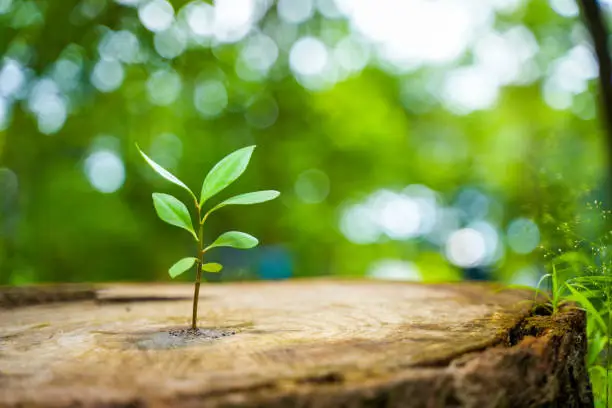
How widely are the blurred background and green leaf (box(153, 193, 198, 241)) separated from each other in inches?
112

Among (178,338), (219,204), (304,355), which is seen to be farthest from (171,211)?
(304,355)

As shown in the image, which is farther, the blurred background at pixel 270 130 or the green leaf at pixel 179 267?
the blurred background at pixel 270 130

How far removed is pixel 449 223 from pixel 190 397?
446 inches

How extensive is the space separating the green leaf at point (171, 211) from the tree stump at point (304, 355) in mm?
263

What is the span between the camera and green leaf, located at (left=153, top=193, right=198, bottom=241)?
1.18m

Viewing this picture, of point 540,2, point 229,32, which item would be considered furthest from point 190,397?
point 540,2

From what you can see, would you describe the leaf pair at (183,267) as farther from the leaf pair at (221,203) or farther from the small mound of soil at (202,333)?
the small mound of soil at (202,333)

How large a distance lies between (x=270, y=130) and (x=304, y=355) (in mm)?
6584

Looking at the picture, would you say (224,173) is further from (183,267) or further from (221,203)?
(183,267)

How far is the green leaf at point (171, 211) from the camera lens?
1.18 meters

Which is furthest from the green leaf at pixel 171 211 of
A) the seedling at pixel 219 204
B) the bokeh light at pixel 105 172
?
the bokeh light at pixel 105 172

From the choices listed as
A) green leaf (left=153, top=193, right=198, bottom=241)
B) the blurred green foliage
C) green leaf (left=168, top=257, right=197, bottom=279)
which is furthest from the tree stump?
the blurred green foliage

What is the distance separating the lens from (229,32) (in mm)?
7031

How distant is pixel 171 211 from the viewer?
3.91ft
